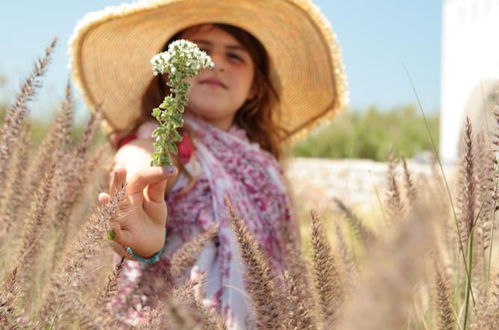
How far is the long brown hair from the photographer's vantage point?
2082 millimetres

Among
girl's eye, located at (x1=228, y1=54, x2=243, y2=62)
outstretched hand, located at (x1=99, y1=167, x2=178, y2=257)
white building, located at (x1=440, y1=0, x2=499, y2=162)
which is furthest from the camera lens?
white building, located at (x1=440, y1=0, x2=499, y2=162)

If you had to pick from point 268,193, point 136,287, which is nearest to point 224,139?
point 268,193

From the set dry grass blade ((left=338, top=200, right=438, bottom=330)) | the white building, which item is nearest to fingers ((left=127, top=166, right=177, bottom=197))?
dry grass blade ((left=338, top=200, right=438, bottom=330))

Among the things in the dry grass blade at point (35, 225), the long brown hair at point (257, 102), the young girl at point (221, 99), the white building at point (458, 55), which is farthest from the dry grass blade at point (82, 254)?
the white building at point (458, 55)

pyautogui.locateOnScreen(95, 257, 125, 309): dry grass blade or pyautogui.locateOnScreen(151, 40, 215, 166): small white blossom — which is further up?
pyautogui.locateOnScreen(151, 40, 215, 166): small white blossom

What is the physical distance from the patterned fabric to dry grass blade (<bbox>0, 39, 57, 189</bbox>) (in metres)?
0.41

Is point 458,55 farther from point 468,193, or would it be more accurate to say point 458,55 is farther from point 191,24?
point 468,193

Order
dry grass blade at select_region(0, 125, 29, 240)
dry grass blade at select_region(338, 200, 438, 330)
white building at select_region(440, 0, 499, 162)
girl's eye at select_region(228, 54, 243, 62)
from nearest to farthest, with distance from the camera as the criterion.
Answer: dry grass blade at select_region(338, 200, 438, 330) < dry grass blade at select_region(0, 125, 29, 240) < girl's eye at select_region(228, 54, 243, 62) < white building at select_region(440, 0, 499, 162)

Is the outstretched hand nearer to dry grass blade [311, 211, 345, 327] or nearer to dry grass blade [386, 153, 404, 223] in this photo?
dry grass blade [311, 211, 345, 327]

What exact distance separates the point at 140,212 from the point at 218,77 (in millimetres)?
940

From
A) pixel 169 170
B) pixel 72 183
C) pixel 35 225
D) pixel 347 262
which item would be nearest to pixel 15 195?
pixel 72 183

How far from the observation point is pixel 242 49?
205 cm

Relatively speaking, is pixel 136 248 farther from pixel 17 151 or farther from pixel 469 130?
pixel 469 130

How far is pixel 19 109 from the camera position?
105 centimetres
